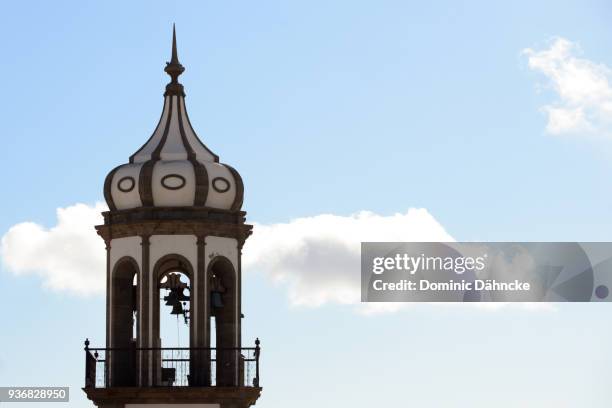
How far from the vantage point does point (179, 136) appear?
109 m

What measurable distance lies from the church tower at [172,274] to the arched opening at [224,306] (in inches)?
1.0

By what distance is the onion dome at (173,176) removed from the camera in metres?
108

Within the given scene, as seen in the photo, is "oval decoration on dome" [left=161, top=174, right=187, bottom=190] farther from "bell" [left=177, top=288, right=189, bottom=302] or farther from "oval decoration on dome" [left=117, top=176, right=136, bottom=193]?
"bell" [left=177, top=288, right=189, bottom=302]

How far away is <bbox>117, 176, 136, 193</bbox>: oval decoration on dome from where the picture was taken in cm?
10825

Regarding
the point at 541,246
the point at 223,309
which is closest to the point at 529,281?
the point at 541,246

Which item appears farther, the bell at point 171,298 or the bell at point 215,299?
the bell at point 171,298

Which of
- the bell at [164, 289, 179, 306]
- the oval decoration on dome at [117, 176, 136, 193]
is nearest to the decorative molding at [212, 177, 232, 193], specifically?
the oval decoration on dome at [117, 176, 136, 193]

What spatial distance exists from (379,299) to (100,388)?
28.5 ft

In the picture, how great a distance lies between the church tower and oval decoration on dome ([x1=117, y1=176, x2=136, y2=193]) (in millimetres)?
26

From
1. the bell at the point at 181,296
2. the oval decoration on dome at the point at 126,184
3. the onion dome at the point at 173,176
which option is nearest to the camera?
the onion dome at the point at 173,176

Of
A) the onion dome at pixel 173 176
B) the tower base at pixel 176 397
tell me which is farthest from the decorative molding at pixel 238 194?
the tower base at pixel 176 397

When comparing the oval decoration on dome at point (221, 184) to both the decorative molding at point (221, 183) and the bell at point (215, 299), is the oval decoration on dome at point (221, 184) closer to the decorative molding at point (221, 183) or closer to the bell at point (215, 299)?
the decorative molding at point (221, 183)

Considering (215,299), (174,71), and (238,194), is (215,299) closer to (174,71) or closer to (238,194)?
(238,194)

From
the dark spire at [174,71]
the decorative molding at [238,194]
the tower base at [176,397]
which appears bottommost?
the tower base at [176,397]
